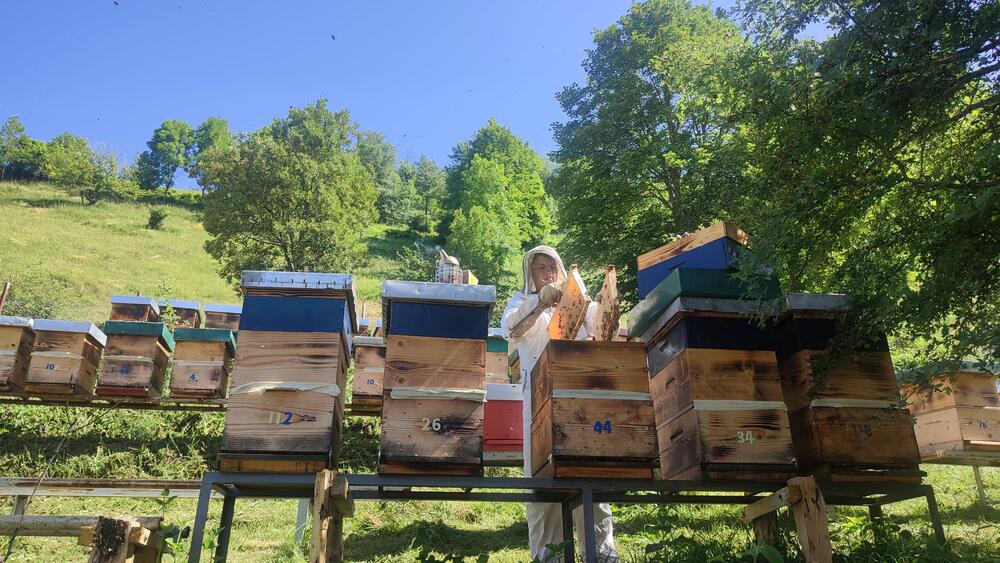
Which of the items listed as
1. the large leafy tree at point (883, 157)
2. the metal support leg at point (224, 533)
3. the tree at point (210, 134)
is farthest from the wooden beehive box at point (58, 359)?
the tree at point (210, 134)

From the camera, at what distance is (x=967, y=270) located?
158 inches

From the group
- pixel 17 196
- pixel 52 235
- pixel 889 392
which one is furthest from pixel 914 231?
pixel 17 196

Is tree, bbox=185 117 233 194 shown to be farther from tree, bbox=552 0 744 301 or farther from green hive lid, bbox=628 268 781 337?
green hive lid, bbox=628 268 781 337

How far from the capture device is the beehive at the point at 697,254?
3775mm

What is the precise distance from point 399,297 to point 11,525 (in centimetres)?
197

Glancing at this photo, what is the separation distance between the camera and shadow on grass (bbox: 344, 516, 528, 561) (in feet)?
18.6

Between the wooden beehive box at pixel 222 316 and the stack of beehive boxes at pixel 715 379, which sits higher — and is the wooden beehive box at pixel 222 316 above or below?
above

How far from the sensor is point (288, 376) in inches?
137

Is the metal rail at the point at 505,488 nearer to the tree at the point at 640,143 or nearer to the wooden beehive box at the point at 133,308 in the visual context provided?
the wooden beehive box at the point at 133,308

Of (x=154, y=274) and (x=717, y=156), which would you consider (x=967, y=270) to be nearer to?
(x=717, y=156)

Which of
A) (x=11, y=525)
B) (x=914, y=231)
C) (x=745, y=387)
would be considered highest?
(x=914, y=231)

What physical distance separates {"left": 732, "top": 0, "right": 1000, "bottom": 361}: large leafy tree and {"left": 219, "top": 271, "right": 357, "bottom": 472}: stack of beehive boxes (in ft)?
8.09

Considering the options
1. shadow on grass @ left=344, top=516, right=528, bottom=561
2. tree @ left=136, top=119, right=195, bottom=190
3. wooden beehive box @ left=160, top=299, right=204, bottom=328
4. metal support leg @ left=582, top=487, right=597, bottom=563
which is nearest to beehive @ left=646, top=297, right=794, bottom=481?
metal support leg @ left=582, top=487, right=597, bottom=563

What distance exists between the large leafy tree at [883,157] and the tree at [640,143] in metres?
9.60
